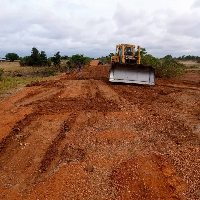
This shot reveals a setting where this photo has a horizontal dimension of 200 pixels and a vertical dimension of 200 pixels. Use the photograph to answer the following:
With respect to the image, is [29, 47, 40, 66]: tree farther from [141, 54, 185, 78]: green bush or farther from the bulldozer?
the bulldozer

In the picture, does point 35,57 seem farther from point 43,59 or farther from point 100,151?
point 100,151

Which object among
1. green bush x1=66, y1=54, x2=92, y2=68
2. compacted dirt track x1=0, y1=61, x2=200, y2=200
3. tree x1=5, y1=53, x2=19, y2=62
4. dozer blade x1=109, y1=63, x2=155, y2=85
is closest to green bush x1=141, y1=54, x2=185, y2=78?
dozer blade x1=109, y1=63, x2=155, y2=85

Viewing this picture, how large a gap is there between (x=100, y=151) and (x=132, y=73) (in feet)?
29.5

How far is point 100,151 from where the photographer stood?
4820mm

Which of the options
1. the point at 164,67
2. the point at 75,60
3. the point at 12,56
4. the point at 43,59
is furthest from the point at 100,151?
the point at 12,56

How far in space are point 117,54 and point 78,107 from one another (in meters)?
8.72

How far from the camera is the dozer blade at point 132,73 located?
42.5ft

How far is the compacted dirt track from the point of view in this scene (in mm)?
3625

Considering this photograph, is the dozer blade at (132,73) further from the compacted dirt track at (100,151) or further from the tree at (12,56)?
the tree at (12,56)

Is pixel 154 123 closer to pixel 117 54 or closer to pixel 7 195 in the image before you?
pixel 7 195

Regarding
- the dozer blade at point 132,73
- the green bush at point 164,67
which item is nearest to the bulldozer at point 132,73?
the dozer blade at point 132,73

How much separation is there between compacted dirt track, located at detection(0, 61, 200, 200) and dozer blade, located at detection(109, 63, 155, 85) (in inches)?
187

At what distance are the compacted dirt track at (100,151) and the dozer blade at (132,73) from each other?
4748 millimetres

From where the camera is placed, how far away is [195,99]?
9.68 metres
